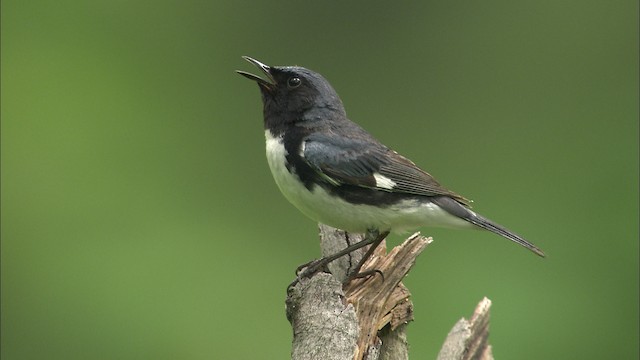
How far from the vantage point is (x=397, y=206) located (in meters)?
4.48

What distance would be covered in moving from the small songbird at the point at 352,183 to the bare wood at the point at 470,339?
13.9 inches

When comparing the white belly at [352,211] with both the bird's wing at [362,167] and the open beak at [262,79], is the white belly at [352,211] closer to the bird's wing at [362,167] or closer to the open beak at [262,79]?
the bird's wing at [362,167]

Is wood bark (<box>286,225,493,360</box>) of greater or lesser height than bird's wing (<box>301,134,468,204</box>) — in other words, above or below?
below

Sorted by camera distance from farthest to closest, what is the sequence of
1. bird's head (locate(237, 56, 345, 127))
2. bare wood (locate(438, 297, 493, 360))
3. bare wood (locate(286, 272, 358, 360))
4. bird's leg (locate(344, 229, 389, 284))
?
bird's head (locate(237, 56, 345, 127)) < bird's leg (locate(344, 229, 389, 284)) < bare wood (locate(438, 297, 493, 360)) < bare wood (locate(286, 272, 358, 360))

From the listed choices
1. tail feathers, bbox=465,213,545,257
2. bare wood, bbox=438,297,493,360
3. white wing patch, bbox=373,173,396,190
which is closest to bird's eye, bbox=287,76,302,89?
white wing patch, bbox=373,173,396,190

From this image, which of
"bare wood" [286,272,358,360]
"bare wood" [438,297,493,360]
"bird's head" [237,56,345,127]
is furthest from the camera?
"bird's head" [237,56,345,127]

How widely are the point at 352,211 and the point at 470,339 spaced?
646 mm

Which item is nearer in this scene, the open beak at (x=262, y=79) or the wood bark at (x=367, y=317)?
the wood bark at (x=367, y=317)

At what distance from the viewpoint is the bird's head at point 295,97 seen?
468cm

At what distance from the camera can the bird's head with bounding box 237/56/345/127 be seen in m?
4.68

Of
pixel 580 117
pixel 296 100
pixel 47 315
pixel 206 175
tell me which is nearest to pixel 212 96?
pixel 206 175

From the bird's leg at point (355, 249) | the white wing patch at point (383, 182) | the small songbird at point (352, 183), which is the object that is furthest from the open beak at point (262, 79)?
the bird's leg at point (355, 249)

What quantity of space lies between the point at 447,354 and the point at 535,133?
136 inches

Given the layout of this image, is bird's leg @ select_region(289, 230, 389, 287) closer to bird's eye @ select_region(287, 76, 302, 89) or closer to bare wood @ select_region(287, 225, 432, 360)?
bare wood @ select_region(287, 225, 432, 360)
